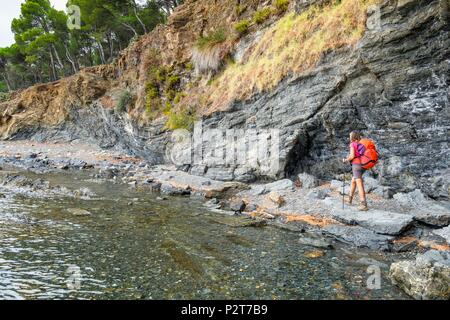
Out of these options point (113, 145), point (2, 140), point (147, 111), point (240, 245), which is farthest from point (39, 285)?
point (2, 140)

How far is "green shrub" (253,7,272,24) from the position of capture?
19.3 m

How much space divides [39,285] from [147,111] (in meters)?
22.0

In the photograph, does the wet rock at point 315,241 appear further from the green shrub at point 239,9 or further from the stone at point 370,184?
the green shrub at point 239,9

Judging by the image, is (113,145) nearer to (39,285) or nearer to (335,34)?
(335,34)

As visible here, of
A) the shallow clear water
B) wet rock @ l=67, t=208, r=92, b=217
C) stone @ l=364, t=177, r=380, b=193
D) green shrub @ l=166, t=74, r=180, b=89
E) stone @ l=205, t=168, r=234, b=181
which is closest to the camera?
the shallow clear water

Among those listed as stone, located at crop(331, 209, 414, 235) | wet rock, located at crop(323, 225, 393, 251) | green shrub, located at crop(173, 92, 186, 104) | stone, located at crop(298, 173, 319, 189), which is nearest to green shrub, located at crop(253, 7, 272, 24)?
green shrub, located at crop(173, 92, 186, 104)

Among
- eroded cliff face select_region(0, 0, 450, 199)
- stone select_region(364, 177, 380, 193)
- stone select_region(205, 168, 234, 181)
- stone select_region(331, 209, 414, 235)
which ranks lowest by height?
stone select_region(331, 209, 414, 235)

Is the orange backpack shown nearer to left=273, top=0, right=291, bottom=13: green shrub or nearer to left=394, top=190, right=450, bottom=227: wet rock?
left=394, top=190, right=450, bottom=227: wet rock

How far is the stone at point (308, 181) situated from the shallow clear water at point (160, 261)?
3.84 m

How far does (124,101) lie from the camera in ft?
99.2

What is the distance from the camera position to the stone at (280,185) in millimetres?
13812

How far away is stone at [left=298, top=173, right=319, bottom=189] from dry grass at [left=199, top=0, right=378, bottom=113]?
15.2 feet

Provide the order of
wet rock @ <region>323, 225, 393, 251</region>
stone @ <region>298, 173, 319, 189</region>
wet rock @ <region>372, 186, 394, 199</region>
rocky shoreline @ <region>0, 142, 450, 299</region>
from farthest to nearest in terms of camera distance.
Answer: stone @ <region>298, 173, 319, 189</region>
wet rock @ <region>372, 186, 394, 199</region>
wet rock @ <region>323, 225, 393, 251</region>
rocky shoreline @ <region>0, 142, 450, 299</region>

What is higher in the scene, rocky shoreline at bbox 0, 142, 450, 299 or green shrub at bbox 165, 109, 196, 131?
green shrub at bbox 165, 109, 196, 131
